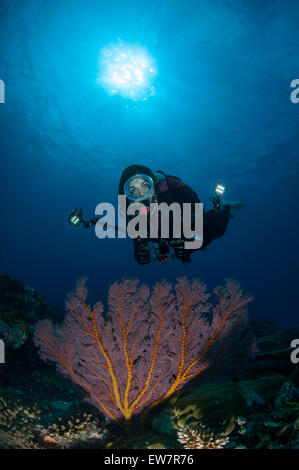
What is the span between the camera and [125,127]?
72.7 feet

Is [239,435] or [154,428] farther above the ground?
[239,435]

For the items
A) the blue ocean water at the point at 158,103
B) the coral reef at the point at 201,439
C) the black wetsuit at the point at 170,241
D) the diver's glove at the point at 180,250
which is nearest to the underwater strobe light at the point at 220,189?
the black wetsuit at the point at 170,241

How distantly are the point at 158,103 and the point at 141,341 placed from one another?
19.9 meters

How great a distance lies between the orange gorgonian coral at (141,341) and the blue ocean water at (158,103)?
233cm

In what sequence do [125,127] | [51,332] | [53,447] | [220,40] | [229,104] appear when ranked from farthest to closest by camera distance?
[125,127], [229,104], [220,40], [51,332], [53,447]

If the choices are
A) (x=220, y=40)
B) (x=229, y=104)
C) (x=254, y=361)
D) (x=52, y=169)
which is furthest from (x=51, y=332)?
(x=52, y=169)

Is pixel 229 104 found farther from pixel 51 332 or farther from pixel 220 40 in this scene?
pixel 51 332

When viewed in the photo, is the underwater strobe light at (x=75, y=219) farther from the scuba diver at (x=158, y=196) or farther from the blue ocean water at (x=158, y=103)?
the blue ocean water at (x=158, y=103)

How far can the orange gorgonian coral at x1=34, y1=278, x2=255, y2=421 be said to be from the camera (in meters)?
3.29

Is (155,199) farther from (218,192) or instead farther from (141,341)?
(141,341)

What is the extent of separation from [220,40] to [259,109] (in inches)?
264

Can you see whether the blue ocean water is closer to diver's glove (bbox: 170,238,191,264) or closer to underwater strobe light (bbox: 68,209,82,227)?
diver's glove (bbox: 170,238,191,264)

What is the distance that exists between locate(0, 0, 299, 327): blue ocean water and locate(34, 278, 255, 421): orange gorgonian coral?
233cm

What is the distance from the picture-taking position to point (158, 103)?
1884 centimetres
